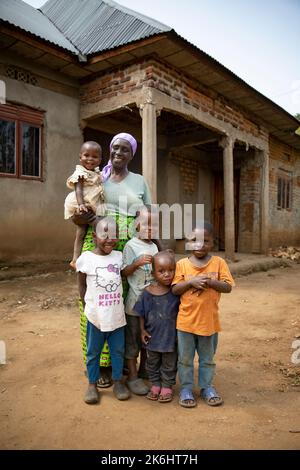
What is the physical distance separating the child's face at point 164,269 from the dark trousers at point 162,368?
1.55ft

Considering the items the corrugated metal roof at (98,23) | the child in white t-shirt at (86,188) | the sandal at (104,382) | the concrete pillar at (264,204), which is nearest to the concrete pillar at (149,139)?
the corrugated metal roof at (98,23)

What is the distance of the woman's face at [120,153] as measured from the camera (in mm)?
2396

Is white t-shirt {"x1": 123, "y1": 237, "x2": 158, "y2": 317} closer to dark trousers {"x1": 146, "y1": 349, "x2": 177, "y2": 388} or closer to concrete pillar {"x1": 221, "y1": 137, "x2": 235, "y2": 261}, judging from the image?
dark trousers {"x1": 146, "y1": 349, "x2": 177, "y2": 388}

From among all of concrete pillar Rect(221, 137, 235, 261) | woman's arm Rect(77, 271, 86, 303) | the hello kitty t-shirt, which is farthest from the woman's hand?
concrete pillar Rect(221, 137, 235, 261)

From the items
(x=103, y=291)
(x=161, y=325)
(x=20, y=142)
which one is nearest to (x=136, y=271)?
(x=103, y=291)

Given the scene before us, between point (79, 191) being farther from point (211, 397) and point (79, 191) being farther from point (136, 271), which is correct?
point (211, 397)

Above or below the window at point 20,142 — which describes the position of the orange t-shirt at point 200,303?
below

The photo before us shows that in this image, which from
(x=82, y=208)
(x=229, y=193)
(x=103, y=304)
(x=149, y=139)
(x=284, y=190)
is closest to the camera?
(x=103, y=304)

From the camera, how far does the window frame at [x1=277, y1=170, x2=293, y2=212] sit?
40.6 feet

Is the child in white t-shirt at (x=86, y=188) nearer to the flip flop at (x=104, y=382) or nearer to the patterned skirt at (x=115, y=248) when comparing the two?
the patterned skirt at (x=115, y=248)

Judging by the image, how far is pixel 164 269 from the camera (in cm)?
217

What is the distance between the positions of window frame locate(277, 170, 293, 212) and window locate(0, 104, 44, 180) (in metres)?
8.92

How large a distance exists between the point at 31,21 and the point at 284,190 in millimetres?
9764
